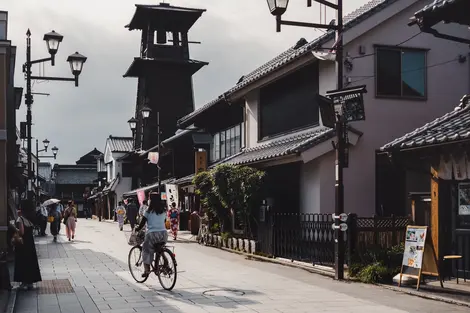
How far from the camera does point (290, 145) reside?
1966cm

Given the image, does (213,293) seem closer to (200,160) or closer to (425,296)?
(425,296)

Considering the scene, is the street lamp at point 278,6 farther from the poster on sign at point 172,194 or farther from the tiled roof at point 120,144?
the tiled roof at point 120,144

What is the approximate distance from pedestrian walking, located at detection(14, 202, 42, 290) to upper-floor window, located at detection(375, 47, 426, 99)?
442 inches

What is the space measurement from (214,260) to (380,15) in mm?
8973

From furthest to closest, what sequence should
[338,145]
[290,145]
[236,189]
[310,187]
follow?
[236,189], [290,145], [310,187], [338,145]

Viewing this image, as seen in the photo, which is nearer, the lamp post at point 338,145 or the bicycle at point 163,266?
the bicycle at point 163,266

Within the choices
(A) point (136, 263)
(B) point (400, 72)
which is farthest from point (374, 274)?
(B) point (400, 72)

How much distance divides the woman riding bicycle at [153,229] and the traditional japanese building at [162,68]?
33.3 m

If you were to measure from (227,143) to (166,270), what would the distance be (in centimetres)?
1854

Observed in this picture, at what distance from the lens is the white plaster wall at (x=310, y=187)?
18.3 m

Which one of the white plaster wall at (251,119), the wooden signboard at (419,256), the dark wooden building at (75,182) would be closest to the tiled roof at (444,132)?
Answer: the wooden signboard at (419,256)

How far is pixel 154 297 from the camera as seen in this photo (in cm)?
1099

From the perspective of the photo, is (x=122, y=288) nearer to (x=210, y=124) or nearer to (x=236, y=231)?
(x=236, y=231)

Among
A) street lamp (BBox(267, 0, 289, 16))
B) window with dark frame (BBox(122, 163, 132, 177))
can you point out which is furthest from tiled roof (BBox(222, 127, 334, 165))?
window with dark frame (BBox(122, 163, 132, 177))
